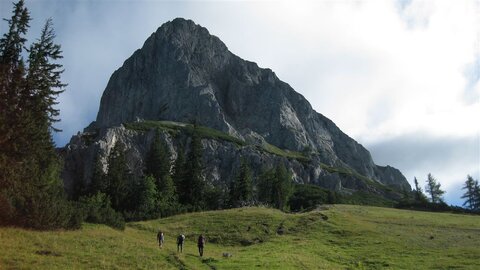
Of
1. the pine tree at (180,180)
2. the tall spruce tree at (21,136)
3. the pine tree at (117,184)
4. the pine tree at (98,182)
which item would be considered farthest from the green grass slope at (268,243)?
the pine tree at (98,182)

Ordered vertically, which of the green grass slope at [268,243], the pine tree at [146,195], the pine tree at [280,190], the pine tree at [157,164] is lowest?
the green grass slope at [268,243]

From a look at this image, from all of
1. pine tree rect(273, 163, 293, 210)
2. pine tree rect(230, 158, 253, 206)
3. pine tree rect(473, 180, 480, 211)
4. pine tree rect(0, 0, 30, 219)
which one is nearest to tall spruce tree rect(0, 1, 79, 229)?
pine tree rect(0, 0, 30, 219)

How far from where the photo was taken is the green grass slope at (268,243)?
3544 centimetres

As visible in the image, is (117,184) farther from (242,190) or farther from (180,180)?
(242,190)

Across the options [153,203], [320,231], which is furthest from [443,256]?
[153,203]

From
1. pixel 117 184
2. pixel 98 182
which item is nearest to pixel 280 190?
pixel 117 184

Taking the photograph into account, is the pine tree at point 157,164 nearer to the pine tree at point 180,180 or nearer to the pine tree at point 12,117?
the pine tree at point 180,180

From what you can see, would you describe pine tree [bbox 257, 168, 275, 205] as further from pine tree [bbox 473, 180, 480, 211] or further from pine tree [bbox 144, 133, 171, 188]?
pine tree [bbox 473, 180, 480, 211]

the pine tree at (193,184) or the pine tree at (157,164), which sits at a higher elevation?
the pine tree at (157,164)

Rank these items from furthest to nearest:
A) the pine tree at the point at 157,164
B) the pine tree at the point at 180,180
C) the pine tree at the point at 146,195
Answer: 1. the pine tree at the point at 157,164
2. the pine tree at the point at 180,180
3. the pine tree at the point at 146,195

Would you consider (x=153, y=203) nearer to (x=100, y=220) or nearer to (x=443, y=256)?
(x=100, y=220)

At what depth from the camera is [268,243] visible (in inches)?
2430

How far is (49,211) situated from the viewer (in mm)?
47438

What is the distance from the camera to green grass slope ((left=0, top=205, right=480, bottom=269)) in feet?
116
